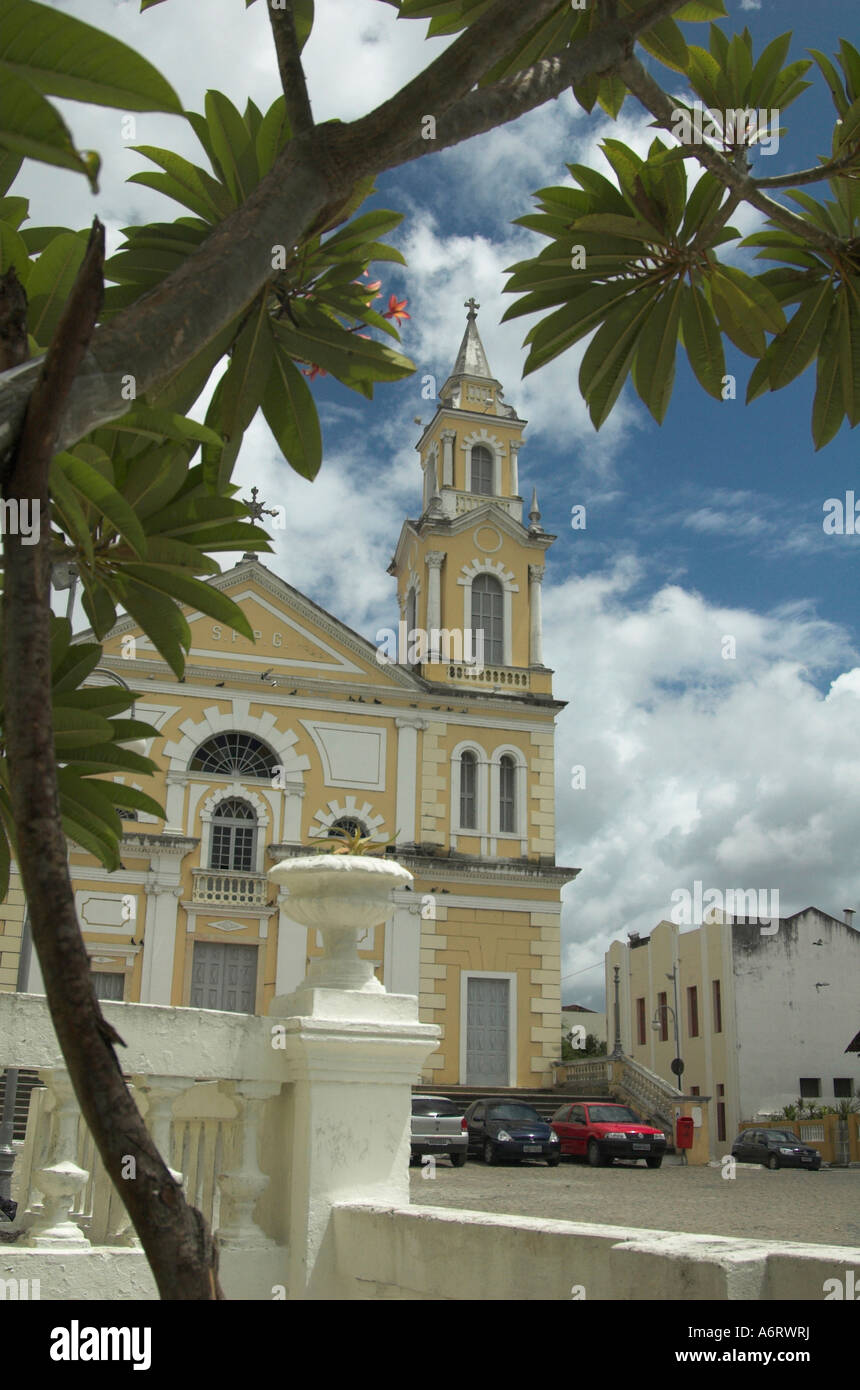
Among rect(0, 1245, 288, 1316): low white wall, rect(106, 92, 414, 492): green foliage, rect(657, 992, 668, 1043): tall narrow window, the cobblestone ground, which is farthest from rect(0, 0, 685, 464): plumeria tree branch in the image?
rect(657, 992, 668, 1043): tall narrow window

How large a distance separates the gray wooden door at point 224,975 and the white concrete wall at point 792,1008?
1764 cm

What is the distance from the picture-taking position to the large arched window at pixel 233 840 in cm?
2773

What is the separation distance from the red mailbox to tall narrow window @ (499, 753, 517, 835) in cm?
842

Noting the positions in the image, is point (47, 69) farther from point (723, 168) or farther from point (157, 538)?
point (723, 168)

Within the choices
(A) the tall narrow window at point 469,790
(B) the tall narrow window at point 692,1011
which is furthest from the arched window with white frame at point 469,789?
(B) the tall narrow window at point 692,1011

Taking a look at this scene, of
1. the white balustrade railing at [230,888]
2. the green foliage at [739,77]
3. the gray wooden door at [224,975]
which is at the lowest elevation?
the gray wooden door at [224,975]

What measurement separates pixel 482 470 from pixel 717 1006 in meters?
18.4

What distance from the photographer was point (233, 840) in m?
27.9

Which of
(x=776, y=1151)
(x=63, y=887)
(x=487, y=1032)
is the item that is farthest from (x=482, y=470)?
(x=63, y=887)

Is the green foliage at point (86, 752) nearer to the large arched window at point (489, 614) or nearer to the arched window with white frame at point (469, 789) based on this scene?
the arched window with white frame at point (469, 789)

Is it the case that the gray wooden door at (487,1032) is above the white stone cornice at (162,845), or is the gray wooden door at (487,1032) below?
below

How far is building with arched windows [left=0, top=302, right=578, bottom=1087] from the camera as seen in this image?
2666cm
